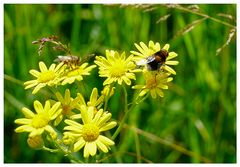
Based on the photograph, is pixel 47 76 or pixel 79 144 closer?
pixel 79 144

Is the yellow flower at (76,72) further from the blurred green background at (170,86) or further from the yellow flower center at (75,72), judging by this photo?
the blurred green background at (170,86)

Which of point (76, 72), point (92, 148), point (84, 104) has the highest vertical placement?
point (76, 72)

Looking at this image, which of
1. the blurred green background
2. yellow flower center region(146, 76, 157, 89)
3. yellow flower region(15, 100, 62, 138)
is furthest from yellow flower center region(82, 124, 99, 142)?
the blurred green background

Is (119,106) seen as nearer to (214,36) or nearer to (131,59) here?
(214,36)

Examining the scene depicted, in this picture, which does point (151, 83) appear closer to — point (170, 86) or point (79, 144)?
point (79, 144)

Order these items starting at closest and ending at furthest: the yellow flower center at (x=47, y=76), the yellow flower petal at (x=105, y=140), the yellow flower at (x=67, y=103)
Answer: the yellow flower petal at (x=105, y=140) → the yellow flower at (x=67, y=103) → the yellow flower center at (x=47, y=76)

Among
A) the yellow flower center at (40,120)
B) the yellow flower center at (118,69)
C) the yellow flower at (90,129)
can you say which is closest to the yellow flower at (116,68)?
the yellow flower center at (118,69)

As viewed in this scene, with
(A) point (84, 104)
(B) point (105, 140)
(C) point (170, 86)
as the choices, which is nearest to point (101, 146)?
(B) point (105, 140)
